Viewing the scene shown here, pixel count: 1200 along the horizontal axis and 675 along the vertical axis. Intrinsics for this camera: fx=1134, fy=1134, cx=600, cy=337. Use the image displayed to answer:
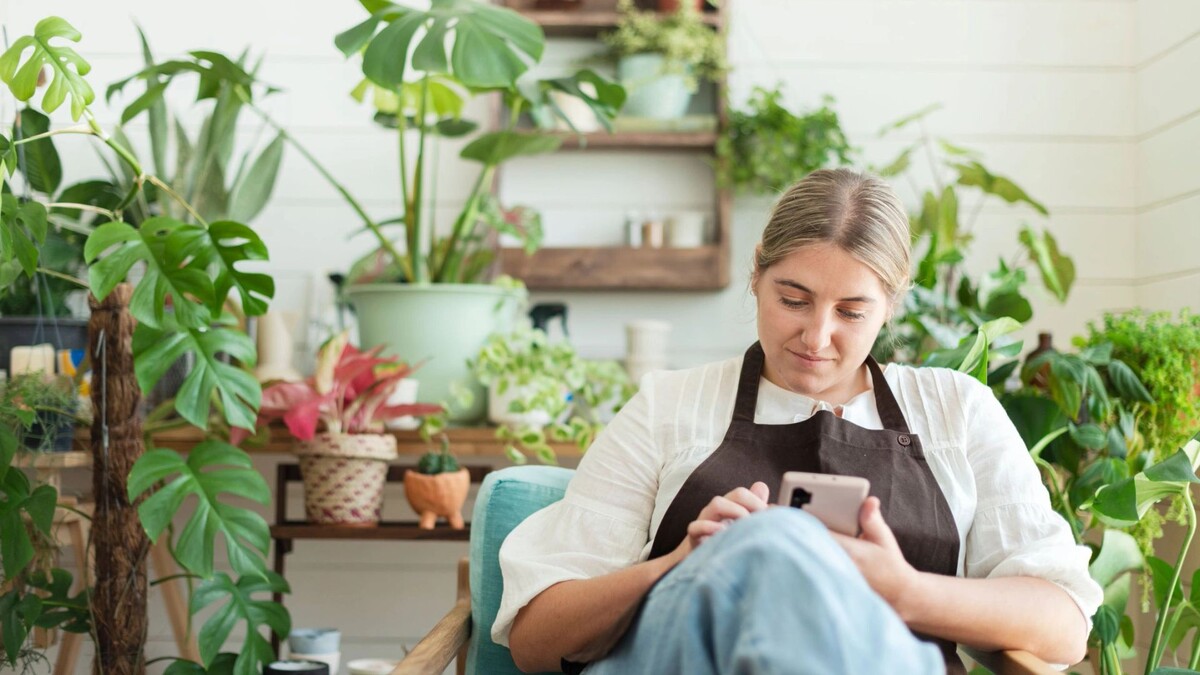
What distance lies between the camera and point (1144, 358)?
2170mm

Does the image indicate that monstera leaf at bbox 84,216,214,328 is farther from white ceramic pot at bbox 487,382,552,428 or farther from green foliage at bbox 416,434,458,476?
white ceramic pot at bbox 487,382,552,428

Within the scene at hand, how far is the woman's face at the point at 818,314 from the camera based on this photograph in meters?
1.45

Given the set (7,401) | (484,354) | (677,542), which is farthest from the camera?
(484,354)

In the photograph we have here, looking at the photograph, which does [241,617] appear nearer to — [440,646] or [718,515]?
[440,646]

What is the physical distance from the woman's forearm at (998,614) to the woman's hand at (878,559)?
0.03 feet

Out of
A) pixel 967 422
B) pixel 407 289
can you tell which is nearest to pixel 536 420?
pixel 407 289

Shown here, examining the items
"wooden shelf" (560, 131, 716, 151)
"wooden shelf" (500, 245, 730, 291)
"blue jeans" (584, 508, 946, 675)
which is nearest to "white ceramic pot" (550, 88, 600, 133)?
"wooden shelf" (560, 131, 716, 151)

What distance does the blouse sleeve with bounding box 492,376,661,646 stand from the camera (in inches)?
55.9

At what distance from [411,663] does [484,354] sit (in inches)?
48.9

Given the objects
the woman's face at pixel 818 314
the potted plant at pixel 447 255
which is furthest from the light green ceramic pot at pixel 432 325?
the woman's face at pixel 818 314

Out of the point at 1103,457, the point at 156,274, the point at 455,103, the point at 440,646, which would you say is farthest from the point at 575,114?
the point at 440,646

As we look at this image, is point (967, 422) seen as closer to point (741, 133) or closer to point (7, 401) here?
point (741, 133)

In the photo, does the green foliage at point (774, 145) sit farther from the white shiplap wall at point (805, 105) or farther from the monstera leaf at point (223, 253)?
the monstera leaf at point (223, 253)

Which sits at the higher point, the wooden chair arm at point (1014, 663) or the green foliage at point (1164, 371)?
the green foliage at point (1164, 371)
